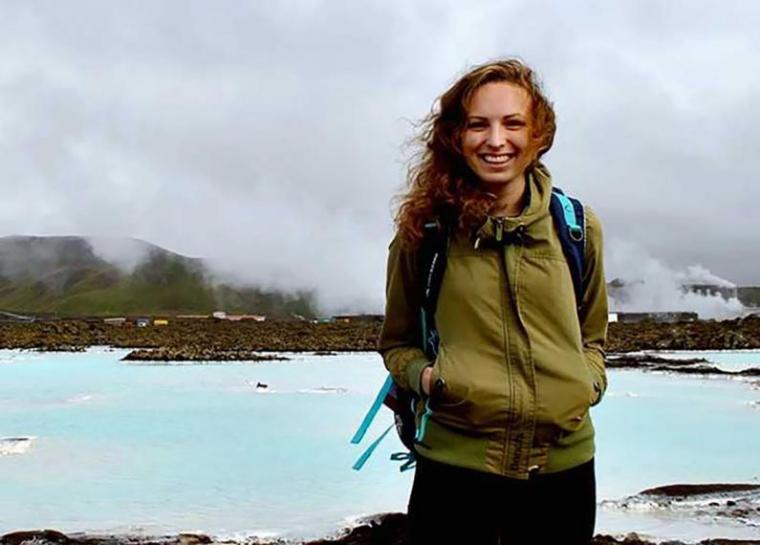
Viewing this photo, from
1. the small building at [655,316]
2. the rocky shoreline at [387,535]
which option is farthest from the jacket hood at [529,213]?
the small building at [655,316]

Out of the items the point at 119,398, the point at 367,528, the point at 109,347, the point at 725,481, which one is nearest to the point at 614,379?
the point at 119,398

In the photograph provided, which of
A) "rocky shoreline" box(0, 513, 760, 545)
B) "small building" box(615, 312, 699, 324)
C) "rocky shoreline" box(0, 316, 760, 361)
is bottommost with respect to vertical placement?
"rocky shoreline" box(0, 513, 760, 545)

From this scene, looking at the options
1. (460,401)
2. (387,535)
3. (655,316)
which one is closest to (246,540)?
(387,535)

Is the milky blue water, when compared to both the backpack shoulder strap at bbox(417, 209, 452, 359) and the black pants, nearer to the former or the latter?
the black pants

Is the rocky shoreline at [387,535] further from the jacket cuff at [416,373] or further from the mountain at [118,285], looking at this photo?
the mountain at [118,285]

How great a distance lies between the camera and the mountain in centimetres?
12825

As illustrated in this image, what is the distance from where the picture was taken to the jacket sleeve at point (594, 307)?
1.63 m

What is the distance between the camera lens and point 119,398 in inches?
477

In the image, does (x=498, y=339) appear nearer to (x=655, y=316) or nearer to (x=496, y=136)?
(x=496, y=136)

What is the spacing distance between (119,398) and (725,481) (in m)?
8.33

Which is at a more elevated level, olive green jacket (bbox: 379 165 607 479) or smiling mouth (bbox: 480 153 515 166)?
smiling mouth (bbox: 480 153 515 166)

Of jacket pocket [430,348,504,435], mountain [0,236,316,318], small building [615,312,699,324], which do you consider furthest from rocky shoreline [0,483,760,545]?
mountain [0,236,316,318]

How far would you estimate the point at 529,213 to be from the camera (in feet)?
5.08

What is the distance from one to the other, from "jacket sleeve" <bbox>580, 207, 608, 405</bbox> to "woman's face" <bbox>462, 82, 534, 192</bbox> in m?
0.17
